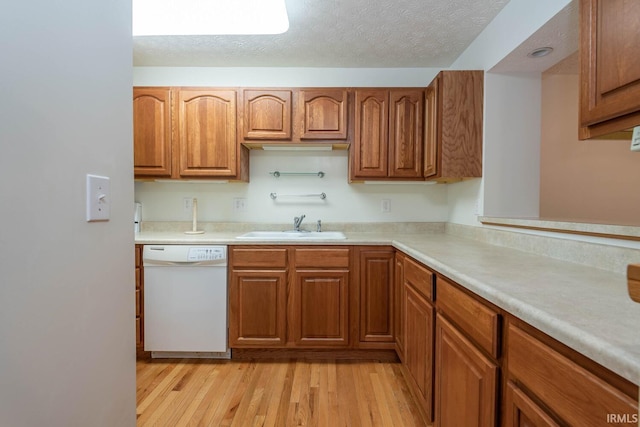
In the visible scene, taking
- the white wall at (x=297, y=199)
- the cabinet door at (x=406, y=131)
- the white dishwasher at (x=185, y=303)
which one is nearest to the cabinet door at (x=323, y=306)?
the white dishwasher at (x=185, y=303)

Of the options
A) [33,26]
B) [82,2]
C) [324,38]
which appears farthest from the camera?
[324,38]

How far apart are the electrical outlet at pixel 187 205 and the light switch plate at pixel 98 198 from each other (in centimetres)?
205

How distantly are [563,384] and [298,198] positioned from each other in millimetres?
2234

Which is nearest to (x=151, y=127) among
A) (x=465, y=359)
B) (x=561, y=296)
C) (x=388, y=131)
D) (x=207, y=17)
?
(x=207, y=17)

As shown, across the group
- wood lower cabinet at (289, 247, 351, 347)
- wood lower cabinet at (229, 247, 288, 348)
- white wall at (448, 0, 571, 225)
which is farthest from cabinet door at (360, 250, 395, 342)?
white wall at (448, 0, 571, 225)

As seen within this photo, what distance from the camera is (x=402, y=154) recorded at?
2.35 meters

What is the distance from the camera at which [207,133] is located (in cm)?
235

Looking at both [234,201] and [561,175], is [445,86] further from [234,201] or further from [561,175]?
[234,201]

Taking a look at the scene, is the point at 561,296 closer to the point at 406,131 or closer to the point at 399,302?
the point at 399,302

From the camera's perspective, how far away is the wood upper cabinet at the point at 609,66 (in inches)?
30.9

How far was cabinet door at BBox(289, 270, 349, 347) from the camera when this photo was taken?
7.04 ft

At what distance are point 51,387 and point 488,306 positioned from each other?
1100 millimetres

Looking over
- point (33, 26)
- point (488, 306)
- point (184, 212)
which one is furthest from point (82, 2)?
point (184, 212)

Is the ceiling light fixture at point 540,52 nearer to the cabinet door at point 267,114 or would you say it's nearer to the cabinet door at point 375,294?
the cabinet door at point 375,294
